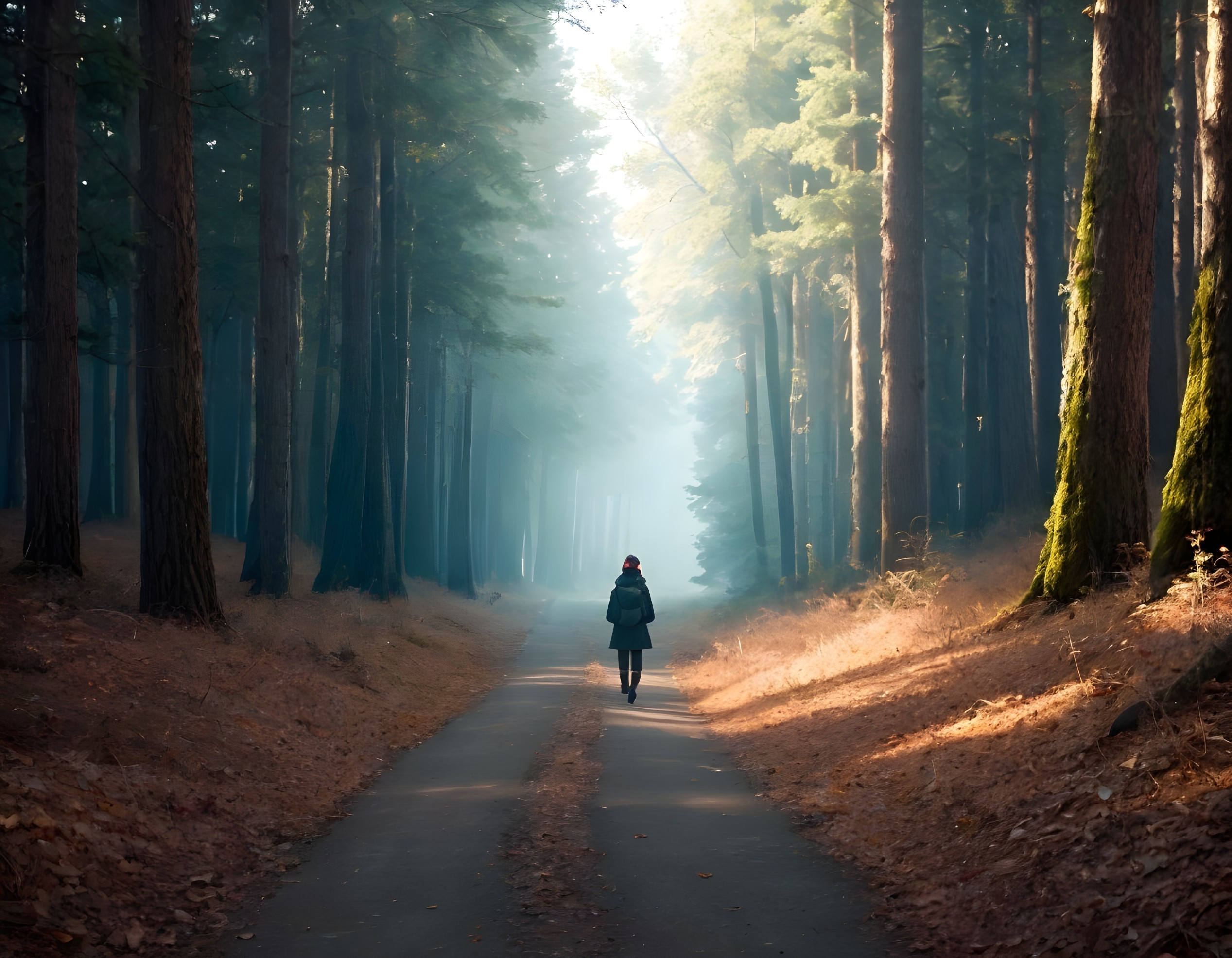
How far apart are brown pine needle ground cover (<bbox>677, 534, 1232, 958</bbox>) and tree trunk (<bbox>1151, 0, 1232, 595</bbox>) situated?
537 mm

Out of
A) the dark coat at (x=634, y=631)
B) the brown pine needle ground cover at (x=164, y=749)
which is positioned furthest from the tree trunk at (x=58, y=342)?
the dark coat at (x=634, y=631)

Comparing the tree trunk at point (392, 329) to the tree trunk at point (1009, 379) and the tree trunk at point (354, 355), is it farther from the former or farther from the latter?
the tree trunk at point (1009, 379)

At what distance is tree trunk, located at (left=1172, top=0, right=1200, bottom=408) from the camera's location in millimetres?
15516

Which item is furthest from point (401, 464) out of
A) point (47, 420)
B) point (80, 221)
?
point (47, 420)

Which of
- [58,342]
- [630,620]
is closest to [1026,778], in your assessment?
[630,620]

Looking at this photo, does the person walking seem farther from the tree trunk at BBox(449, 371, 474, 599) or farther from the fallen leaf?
the tree trunk at BBox(449, 371, 474, 599)

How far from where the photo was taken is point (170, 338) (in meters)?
12.4

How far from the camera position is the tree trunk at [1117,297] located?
9461 mm

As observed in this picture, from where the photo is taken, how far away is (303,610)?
17.9 meters

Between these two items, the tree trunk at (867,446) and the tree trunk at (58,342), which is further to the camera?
the tree trunk at (867,446)

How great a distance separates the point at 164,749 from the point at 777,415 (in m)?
22.6

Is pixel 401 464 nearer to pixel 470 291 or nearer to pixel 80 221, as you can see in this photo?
pixel 470 291

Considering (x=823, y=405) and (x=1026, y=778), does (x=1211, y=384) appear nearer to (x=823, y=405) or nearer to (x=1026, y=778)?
(x=1026, y=778)

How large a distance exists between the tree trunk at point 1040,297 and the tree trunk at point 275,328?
13740 millimetres
